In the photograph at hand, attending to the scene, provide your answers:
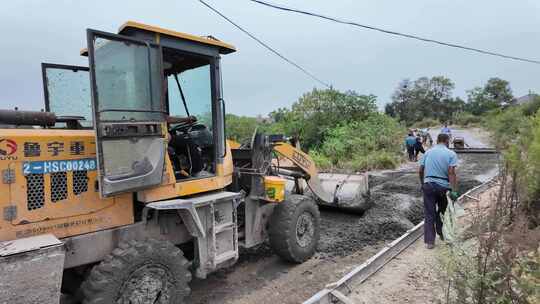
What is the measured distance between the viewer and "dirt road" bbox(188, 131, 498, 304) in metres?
4.26

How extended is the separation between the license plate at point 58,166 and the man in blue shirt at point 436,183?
413 centimetres

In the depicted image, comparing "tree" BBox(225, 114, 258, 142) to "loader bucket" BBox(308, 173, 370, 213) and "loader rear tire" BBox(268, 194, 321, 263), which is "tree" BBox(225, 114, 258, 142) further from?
"loader bucket" BBox(308, 173, 370, 213)

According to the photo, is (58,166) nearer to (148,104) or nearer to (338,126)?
(148,104)

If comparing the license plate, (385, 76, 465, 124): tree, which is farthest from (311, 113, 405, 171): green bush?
(385, 76, 465, 124): tree

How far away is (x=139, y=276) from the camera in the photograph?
3291mm

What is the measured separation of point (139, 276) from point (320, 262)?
2.63m

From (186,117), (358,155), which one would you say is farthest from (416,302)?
(358,155)

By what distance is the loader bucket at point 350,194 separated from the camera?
6977 millimetres

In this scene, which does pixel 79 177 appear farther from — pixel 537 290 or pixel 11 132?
pixel 537 290

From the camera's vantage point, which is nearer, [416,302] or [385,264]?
[416,302]

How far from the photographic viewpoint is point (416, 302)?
12.1ft

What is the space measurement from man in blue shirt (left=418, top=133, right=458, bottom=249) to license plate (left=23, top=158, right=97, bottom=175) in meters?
4.13

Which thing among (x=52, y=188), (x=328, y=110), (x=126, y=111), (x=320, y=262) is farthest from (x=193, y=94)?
(x=328, y=110)

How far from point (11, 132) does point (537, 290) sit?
156 inches
